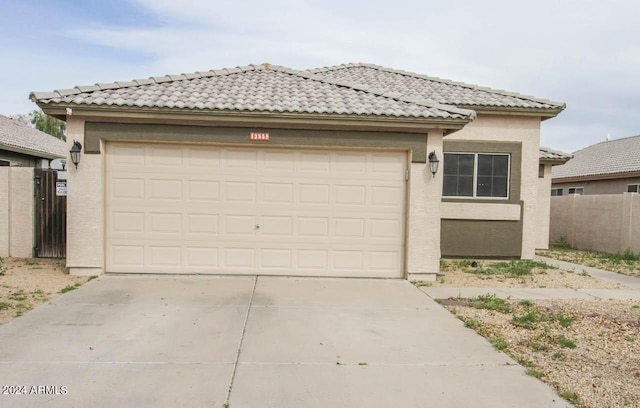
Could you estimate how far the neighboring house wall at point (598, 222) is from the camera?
14305 millimetres

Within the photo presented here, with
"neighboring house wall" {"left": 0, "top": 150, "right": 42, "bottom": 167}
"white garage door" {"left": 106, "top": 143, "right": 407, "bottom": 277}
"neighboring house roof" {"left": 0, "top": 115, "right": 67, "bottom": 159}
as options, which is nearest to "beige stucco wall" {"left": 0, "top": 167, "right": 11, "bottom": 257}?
"white garage door" {"left": 106, "top": 143, "right": 407, "bottom": 277}

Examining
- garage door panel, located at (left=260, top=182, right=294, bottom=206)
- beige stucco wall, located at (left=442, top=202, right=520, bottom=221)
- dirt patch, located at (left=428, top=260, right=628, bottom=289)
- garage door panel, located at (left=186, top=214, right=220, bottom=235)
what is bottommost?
dirt patch, located at (left=428, top=260, right=628, bottom=289)

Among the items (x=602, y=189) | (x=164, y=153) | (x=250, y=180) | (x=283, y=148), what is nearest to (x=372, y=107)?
(x=283, y=148)

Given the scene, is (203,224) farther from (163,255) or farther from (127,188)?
(127,188)

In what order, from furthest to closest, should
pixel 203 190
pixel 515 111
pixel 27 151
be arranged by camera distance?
pixel 27 151 < pixel 515 111 < pixel 203 190

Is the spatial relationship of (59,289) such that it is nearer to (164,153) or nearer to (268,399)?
(164,153)

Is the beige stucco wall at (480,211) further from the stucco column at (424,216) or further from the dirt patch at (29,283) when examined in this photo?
the dirt patch at (29,283)

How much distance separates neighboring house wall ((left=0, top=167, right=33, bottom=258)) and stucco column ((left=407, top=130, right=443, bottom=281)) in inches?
340

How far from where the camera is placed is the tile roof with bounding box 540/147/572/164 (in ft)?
44.8

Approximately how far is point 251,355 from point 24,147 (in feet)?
57.5

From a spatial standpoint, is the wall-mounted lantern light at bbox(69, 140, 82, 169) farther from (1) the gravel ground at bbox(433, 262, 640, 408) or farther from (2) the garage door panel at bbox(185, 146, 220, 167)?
(1) the gravel ground at bbox(433, 262, 640, 408)

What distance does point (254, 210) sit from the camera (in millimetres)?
9031

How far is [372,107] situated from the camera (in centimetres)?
903

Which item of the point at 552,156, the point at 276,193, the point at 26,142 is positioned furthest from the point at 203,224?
the point at 26,142
